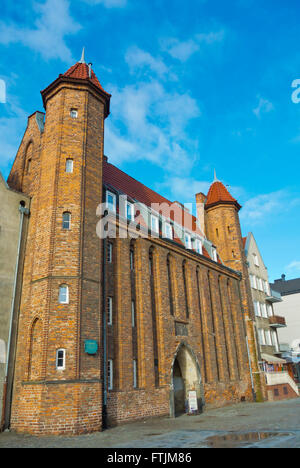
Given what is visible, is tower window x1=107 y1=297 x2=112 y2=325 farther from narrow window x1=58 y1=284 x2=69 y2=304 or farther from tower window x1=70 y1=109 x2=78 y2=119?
tower window x1=70 y1=109 x2=78 y2=119

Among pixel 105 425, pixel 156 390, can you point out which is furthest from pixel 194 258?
pixel 105 425

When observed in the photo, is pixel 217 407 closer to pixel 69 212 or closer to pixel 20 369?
pixel 20 369

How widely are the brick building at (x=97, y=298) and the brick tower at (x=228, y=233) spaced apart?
4112 mm

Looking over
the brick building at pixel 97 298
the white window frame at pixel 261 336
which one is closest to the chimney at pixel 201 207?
the brick building at pixel 97 298

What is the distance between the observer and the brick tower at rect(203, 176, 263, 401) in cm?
3281

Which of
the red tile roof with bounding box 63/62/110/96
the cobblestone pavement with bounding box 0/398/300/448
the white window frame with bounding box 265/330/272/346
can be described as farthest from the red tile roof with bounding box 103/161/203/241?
the cobblestone pavement with bounding box 0/398/300/448

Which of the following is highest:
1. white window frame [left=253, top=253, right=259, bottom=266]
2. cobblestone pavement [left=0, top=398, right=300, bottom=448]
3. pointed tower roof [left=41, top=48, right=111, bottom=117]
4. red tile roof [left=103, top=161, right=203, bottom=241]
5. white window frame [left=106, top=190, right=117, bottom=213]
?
pointed tower roof [left=41, top=48, right=111, bottom=117]

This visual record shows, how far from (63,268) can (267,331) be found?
26524 millimetres

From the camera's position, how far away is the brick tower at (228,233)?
32.8m

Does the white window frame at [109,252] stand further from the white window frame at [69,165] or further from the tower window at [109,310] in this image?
the white window frame at [69,165]

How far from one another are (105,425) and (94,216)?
30.4 ft

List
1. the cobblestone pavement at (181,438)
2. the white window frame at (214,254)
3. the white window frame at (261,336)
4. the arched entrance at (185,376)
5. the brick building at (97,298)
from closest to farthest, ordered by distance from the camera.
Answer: the cobblestone pavement at (181,438)
the brick building at (97,298)
the arched entrance at (185,376)
the white window frame at (214,254)
the white window frame at (261,336)

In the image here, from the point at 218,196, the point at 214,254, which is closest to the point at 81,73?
the point at 214,254

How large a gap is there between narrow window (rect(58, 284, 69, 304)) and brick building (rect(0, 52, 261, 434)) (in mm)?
57
